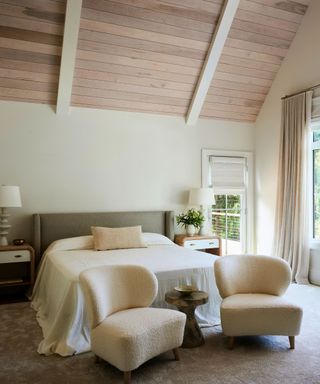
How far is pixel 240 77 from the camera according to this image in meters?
5.60

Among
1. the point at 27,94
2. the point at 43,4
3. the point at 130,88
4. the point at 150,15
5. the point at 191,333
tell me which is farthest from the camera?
the point at 130,88

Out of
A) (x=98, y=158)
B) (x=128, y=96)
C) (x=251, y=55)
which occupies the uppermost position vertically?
(x=251, y=55)

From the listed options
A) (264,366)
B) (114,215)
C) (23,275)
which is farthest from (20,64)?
(264,366)

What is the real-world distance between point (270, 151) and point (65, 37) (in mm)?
3574

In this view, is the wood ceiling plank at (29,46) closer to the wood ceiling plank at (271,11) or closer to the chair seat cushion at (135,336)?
the wood ceiling plank at (271,11)

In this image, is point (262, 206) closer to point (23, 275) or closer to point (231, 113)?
point (231, 113)

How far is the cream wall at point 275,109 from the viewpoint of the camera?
5152 mm

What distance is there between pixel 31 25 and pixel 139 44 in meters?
1.31

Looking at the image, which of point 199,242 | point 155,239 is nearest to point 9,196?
point 155,239

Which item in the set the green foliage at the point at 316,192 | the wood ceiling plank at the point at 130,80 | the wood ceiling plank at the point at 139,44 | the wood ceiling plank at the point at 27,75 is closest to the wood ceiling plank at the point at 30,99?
the wood ceiling plank at the point at 27,75

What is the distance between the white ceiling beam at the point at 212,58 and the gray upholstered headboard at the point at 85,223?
1.63 meters

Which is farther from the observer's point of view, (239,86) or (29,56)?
(239,86)

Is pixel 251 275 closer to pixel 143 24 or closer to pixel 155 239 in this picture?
pixel 155 239

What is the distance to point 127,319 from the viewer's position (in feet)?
8.62
